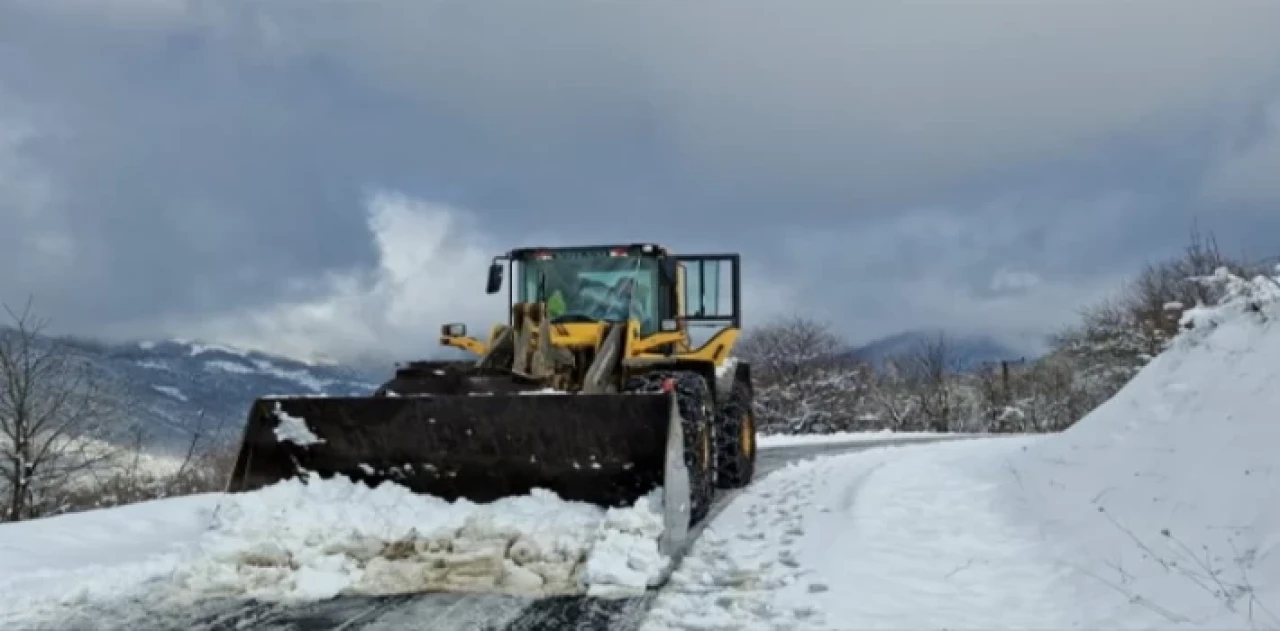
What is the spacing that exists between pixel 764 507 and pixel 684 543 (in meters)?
2.28

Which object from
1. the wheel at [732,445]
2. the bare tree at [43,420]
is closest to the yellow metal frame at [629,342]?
the wheel at [732,445]

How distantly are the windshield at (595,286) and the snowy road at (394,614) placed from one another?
14.7 ft

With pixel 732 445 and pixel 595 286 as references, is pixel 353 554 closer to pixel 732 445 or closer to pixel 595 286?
pixel 595 286

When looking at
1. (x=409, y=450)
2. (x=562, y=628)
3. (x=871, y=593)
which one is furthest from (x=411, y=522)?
(x=871, y=593)

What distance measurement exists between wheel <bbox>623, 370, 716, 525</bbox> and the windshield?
0.88m

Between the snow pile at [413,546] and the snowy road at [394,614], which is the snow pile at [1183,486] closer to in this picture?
the snowy road at [394,614]

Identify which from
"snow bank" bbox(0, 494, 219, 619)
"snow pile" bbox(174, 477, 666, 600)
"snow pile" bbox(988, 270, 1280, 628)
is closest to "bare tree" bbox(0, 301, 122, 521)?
"snow bank" bbox(0, 494, 219, 619)

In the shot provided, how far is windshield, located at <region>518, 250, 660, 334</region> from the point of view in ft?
31.5

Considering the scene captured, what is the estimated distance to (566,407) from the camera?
6645 mm

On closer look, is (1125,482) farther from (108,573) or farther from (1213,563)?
(108,573)

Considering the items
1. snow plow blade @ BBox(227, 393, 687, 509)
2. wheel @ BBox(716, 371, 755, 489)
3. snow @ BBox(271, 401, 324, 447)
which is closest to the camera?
snow plow blade @ BBox(227, 393, 687, 509)

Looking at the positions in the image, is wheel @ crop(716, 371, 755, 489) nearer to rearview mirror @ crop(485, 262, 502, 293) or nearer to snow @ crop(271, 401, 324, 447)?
rearview mirror @ crop(485, 262, 502, 293)

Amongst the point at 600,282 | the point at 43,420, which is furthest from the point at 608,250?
the point at 43,420

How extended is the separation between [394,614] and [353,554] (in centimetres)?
93
